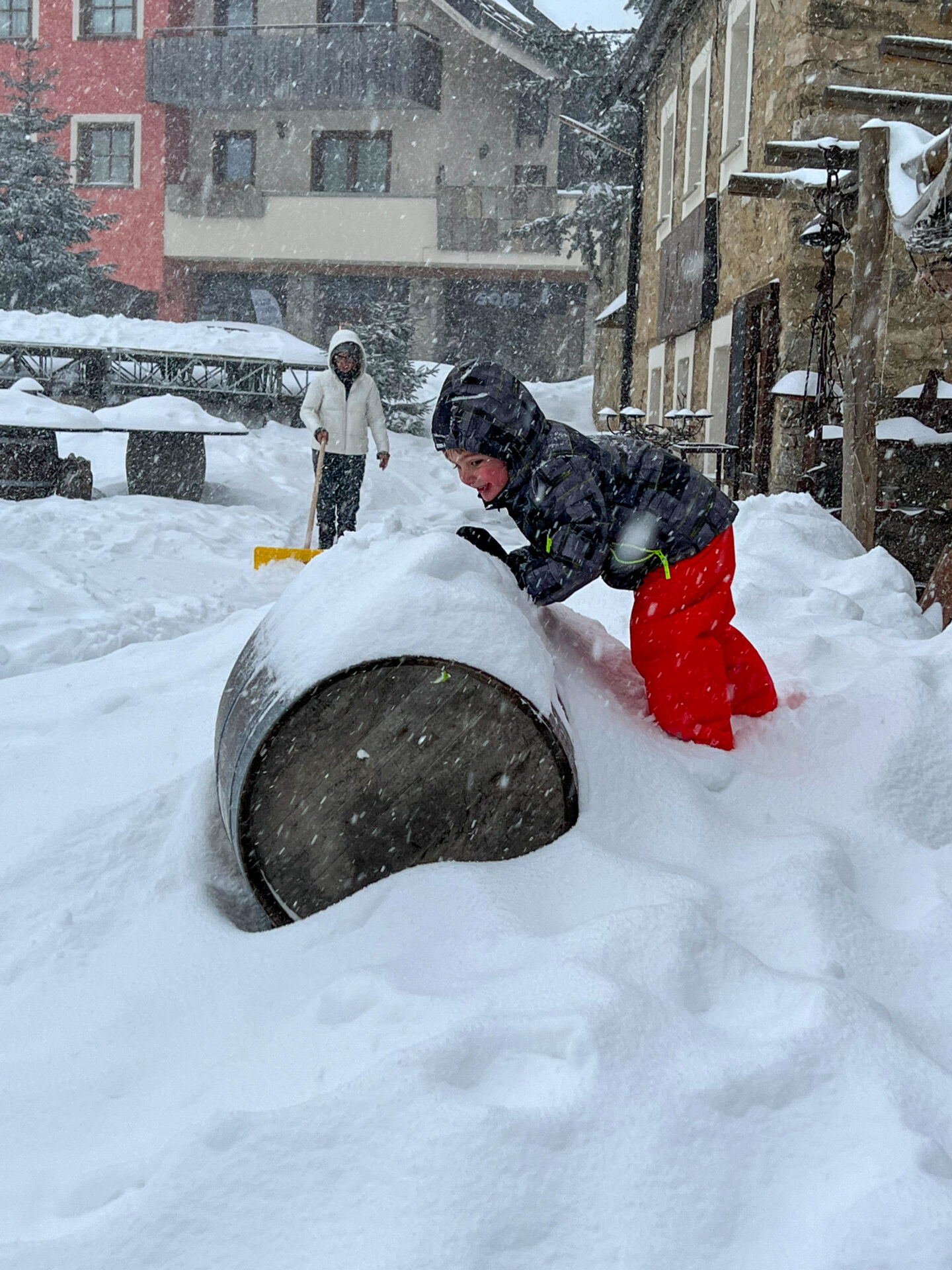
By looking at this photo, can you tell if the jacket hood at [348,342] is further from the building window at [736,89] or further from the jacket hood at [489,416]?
the jacket hood at [489,416]

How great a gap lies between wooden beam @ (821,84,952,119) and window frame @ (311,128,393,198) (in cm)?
1922

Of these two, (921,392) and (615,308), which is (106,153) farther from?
(921,392)

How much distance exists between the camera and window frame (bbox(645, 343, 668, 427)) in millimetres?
14325

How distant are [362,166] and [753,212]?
636 inches

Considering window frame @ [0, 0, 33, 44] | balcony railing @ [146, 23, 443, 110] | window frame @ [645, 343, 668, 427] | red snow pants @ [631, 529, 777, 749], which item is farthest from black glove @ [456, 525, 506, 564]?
window frame @ [0, 0, 33, 44]

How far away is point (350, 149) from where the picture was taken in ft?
77.1

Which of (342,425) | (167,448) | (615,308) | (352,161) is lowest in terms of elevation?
(167,448)

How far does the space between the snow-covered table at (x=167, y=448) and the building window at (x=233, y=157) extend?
1544cm

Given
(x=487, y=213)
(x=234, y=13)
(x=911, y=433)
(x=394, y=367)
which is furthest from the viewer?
(x=234, y=13)

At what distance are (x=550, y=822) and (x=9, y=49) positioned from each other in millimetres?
26905

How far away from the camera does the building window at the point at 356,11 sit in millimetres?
23234

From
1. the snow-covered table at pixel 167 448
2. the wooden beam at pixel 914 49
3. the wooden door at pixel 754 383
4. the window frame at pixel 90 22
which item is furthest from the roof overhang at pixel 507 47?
the wooden beam at pixel 914 49

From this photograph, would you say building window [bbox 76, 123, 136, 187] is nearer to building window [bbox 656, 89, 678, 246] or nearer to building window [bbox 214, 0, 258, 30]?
building window [bbox 214, 0, 258, 30]

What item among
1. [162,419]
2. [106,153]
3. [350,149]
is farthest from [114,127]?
[162,419]
